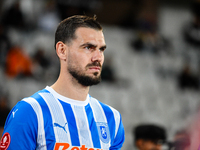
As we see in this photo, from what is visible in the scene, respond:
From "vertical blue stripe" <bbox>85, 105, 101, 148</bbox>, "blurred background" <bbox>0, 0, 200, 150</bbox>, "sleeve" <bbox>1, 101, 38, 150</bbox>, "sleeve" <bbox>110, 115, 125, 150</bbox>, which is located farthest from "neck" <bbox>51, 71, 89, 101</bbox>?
"blurred background" <bbox>0, 0, 200, 150</bbox>

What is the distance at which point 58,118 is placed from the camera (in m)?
2.12

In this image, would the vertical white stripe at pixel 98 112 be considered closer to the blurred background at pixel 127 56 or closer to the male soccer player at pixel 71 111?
the male soccer player at pixel 71 111

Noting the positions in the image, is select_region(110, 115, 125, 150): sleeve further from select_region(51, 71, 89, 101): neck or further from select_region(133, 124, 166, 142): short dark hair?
select_region(133, 124, 166, 142): short dark hair

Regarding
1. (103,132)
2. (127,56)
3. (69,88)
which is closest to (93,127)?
(103,132)

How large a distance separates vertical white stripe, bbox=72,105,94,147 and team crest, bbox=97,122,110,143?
11 centimetres

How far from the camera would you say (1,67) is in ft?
23.4

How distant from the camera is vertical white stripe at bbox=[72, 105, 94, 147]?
2.14m

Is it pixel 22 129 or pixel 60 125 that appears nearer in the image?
pixel 22 129

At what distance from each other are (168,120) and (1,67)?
15.5ft

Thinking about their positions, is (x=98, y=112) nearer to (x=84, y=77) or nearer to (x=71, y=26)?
(x=84, y=77)

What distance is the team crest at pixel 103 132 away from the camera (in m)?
2.25

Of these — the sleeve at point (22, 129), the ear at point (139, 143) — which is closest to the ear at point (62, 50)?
the sleeve at point (22, 129)

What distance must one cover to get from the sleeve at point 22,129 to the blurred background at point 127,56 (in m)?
4.39

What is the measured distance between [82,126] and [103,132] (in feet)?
0.63
